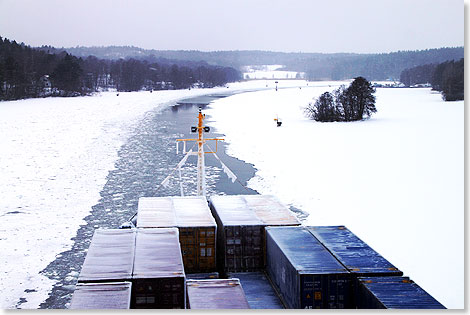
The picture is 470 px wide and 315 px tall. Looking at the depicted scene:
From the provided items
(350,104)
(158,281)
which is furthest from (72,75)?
(158,281)

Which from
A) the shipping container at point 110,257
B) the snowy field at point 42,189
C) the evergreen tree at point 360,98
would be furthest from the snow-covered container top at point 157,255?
the evergreen tree at point 360,98

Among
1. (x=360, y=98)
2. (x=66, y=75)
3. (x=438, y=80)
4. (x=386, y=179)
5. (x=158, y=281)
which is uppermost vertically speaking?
(x=66, y=75)

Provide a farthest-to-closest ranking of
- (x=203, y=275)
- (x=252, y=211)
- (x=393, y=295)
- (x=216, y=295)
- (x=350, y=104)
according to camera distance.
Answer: (x=350, y=104) → (x=252, y=211) → (x=203, y=275) → (x=216, y=295) → (x=393, y=295)

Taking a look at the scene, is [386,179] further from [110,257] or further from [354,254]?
[110,257]

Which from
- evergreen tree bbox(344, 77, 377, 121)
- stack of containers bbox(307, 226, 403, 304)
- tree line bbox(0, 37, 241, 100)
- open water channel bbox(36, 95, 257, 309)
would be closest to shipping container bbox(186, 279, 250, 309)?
stack of containers bbox(307, 226, 403, 304)

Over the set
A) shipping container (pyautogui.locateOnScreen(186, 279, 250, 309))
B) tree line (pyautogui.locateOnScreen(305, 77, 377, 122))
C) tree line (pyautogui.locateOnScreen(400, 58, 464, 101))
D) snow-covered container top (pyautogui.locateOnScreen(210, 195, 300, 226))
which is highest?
tree line (pyautogui.locateOnScreen(400, 58, 464, 101))

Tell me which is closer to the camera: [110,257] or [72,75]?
[110,257]

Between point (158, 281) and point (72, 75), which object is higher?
point (72, 75)

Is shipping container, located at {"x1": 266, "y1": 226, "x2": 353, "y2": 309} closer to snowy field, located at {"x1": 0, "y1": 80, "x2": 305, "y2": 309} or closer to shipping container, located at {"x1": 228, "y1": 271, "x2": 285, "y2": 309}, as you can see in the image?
shipping container, located at {"x1": 228, "y1": 271, "x2": 285, "y2": 309}
